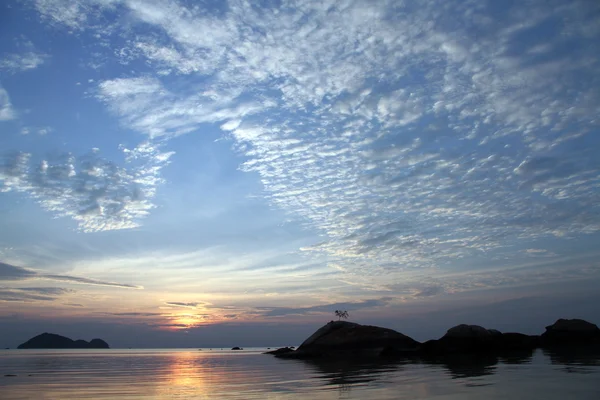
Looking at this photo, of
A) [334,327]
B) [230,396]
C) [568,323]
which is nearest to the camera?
→ [230,396]

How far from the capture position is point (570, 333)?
245ft

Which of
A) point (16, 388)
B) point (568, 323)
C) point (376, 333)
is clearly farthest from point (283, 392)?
point (568, 323)

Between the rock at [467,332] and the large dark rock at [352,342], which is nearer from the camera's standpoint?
the rock at [467,332]

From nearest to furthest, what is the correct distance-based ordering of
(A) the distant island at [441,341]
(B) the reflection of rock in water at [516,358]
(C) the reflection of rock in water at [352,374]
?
1. (C) the reflection of rock in water at [352,374]
2. (B) the reflection of rock in water at [516,358]
3. (A) the distant island at [441,341]

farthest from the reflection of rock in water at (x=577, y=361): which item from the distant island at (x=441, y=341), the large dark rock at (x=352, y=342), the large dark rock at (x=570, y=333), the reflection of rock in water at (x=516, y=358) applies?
the large dark rock at (x=570, y=333)

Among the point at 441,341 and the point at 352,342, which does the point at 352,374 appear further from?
the point at 352,342

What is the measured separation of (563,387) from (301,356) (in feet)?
200

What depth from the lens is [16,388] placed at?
31.5 meters

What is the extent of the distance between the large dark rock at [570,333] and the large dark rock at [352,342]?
84.6 feet

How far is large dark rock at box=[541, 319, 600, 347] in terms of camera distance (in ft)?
239

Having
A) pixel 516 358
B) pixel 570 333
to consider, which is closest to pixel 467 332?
pixel 516 358

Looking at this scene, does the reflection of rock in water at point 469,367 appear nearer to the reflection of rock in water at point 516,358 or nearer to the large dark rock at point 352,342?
the reflection of rock in water at point 516,358

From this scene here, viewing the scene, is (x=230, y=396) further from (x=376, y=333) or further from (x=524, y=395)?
(x=376, y=333)

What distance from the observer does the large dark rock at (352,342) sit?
241 ft
